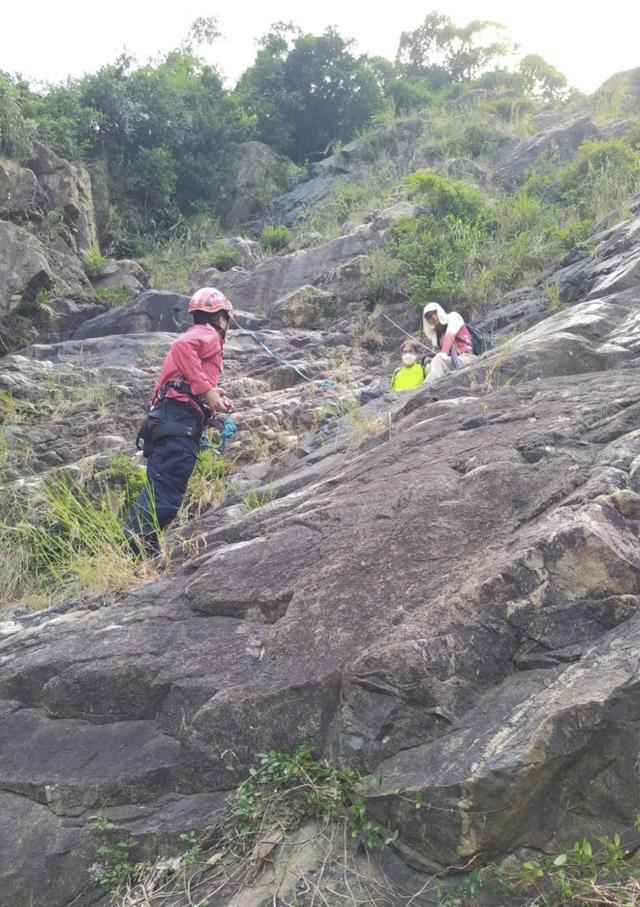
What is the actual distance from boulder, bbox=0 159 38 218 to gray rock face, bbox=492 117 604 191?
26.4ft

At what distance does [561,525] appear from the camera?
9.76 feet

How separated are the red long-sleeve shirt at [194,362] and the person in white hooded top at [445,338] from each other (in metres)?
2.49

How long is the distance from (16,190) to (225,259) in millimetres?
3539

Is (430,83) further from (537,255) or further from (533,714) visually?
(533,714)

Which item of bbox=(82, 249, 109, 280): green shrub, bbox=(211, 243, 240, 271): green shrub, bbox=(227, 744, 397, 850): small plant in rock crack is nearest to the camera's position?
bbox=(227, 744, 397, 850): small plant in rock crack

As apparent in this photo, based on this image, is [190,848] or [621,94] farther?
[621,94]

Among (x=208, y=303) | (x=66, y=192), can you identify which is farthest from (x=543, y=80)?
(x=208, y=303)

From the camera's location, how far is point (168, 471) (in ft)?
18.5

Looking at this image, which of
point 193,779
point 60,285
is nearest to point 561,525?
point 193,779

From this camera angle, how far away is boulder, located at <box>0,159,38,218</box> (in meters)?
13.0

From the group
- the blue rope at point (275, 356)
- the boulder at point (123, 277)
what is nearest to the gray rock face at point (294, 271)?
the boulder at point (123, 277)

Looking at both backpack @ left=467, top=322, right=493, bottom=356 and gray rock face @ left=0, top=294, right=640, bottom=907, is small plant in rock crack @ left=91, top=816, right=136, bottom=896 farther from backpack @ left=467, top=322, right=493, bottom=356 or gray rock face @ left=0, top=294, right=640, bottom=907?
backpack @ left=467, top=322, right=493, bottom=356

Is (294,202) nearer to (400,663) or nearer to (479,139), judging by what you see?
(479,139)

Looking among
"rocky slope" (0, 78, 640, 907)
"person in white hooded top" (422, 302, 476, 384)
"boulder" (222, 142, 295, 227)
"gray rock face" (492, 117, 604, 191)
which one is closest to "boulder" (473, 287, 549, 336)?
"person in white hooded top" (422, 302, 476, 384)
